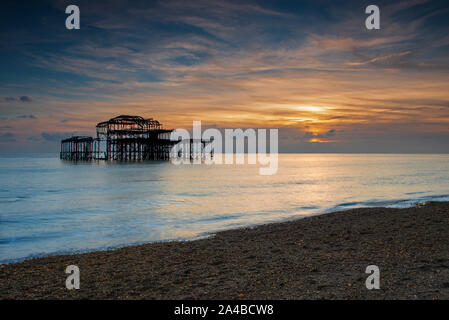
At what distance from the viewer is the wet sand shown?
18.8 ft

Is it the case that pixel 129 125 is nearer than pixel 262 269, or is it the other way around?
pixel 262 269

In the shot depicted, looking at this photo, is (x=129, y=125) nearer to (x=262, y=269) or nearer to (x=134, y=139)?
(x=134, y=139)

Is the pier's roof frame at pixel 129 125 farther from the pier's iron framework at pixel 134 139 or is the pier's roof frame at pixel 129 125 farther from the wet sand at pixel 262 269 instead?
the wet sand at pixel 262 269

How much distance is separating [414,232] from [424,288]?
532 centimetres

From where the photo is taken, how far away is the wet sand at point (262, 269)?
572 cm

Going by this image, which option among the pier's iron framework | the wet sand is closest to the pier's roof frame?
the pier's iron framework

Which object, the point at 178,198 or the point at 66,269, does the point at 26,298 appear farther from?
the point at 178,198

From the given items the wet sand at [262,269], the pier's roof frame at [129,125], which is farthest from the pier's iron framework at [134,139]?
the wet sand at [262,269]

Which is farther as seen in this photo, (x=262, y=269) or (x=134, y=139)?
(x=134, y=139)

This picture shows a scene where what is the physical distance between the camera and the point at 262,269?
696 cm

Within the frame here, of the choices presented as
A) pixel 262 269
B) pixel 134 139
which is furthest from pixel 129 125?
pixel 262 269

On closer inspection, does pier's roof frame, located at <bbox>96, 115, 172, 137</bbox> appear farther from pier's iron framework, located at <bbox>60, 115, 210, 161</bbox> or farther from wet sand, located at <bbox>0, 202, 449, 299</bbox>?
wet sand, located at <bbox>0, 202, 449, 299</bbox>
